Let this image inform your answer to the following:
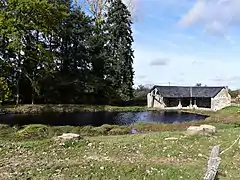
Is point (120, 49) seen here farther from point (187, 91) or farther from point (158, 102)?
point (187, 91)

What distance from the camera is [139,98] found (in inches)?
3191

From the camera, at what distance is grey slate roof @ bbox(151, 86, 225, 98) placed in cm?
7200

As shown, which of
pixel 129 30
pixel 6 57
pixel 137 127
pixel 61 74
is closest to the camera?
pixel 137 127

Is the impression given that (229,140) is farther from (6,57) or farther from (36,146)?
(6,57)

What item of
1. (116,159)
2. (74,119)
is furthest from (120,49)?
(116,159)

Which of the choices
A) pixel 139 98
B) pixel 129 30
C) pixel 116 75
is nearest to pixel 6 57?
pixel 116 75

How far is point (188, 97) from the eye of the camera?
74.6 metres

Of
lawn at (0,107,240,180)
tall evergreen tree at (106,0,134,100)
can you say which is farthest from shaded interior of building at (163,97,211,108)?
lawn at (0,107,240,180)

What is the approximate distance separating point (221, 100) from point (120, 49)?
2174 centimetres

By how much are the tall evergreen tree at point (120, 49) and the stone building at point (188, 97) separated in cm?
660

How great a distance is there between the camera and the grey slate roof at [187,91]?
72.0 metres

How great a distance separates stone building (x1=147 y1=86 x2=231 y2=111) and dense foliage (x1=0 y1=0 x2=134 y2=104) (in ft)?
23.7

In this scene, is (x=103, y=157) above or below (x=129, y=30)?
below

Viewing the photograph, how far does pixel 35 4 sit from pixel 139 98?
41.8 m
